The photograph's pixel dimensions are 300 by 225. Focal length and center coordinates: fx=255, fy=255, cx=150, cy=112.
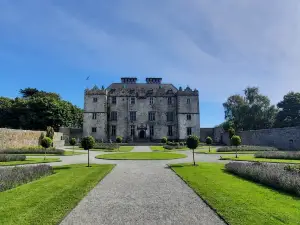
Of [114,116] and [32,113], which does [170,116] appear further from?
[32,113]

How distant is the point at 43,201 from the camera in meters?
6.99

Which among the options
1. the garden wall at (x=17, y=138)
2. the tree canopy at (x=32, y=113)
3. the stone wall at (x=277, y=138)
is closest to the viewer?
the garden wall at (x=17, y=138)

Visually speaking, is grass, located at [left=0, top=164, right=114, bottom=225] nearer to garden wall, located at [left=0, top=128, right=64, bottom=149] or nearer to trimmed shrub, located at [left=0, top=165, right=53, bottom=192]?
trimmed shrub, located at [left=0, top=165, right=53, bottom=192]

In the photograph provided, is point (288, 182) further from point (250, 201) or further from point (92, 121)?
point (92, 121)

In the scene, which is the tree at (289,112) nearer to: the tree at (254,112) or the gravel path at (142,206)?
the tree at (254,112)

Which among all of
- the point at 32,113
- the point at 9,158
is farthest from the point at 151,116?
the point at 9,158

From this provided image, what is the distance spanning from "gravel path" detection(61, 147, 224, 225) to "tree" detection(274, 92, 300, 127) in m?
42.1

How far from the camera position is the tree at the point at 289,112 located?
44938 mm

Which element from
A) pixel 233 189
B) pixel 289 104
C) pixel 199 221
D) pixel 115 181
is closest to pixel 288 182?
pixel 233 189

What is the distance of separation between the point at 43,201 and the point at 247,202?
5555mm

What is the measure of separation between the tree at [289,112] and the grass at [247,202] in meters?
40.7

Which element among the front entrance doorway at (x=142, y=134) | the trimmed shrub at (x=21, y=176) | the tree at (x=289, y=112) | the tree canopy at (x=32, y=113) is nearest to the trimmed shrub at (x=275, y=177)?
the trimmed shrub at (x=21, y=176)

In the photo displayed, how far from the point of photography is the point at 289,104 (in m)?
45.8

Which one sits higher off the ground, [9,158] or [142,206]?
[9,158]
